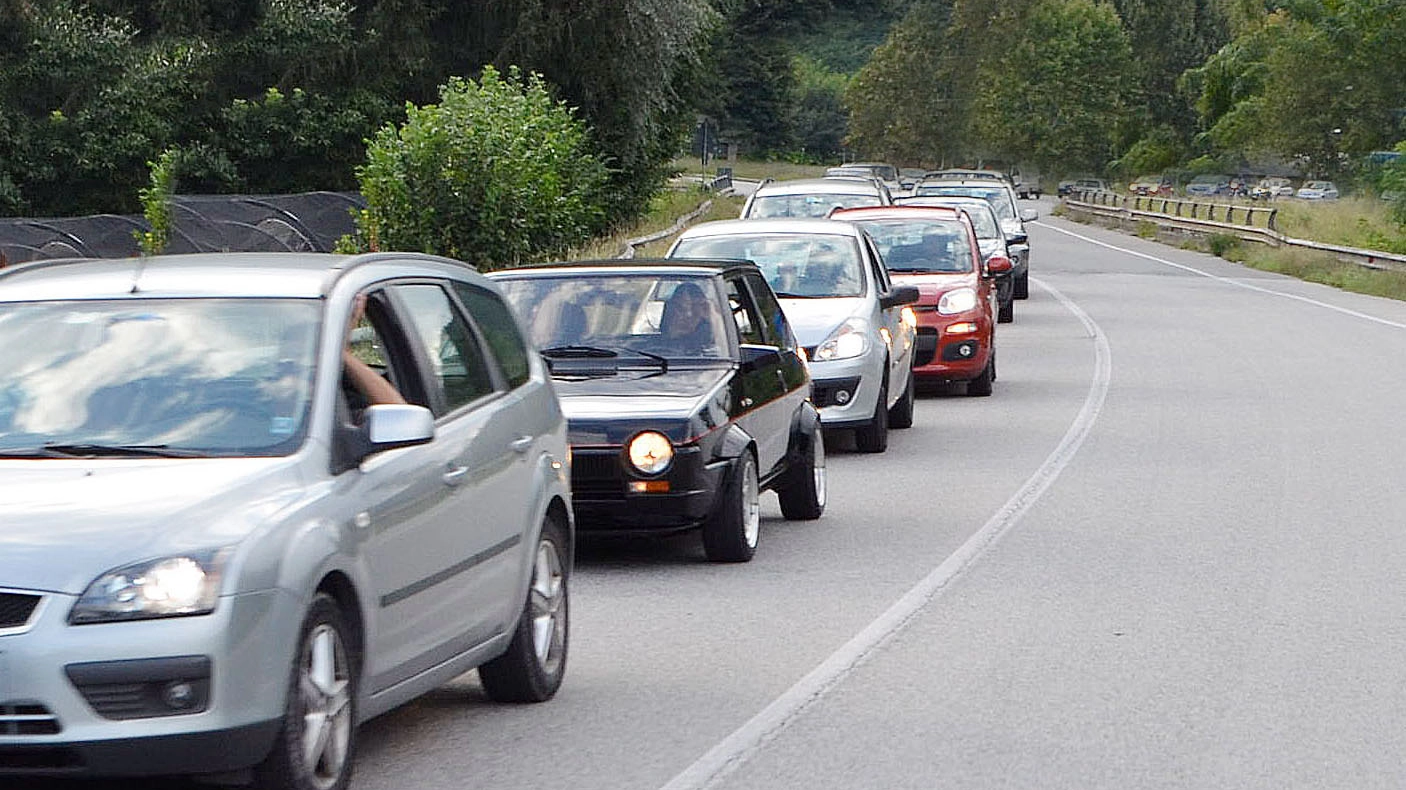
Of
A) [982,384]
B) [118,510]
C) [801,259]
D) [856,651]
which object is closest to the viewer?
[118,510]

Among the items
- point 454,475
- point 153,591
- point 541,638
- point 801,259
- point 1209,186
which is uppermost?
point 153,591

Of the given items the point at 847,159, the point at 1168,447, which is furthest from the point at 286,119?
the point at 847,159

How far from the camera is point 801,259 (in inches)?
669

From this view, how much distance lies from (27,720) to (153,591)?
426 millimetres

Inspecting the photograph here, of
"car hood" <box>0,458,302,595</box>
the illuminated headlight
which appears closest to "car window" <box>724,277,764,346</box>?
the illuminated headlight

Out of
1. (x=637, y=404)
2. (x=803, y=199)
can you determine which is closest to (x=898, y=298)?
(x=637, y=404)

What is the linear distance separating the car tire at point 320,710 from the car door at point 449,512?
210 mm

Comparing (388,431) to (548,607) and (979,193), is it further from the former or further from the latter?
(979,193)

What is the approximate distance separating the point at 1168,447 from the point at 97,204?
3181 cm

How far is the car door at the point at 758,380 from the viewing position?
11.7 m

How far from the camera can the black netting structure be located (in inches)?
1077

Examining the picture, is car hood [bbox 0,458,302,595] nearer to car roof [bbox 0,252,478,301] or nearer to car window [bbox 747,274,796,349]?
car roof [bbox 0,252,478,301]

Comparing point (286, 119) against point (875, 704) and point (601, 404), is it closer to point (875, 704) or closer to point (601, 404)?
point (601, 404)

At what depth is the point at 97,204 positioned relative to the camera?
4419cm
